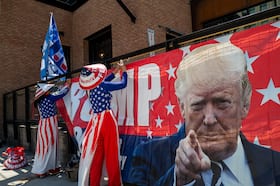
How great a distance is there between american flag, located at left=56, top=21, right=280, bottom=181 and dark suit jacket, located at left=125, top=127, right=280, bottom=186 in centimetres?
8

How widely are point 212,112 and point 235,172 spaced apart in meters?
0.63

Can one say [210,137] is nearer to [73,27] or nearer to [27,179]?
[27,179]

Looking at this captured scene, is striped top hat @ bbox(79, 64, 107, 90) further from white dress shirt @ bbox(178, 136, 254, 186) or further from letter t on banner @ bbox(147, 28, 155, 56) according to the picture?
letter t on banner @ bbox(147, 28, 155, 56)

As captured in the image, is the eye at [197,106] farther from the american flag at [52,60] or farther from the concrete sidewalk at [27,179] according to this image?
the american flag at [52,60]

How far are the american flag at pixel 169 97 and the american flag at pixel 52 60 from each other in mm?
1828

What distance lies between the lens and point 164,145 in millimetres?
3238

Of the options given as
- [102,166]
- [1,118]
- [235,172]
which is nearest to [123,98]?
[102,166]

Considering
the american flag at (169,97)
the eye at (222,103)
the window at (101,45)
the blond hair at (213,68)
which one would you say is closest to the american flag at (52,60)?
the american flag at (169,97)

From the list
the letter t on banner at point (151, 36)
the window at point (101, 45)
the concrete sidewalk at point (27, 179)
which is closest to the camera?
the concrete sidewalk at point (27, 179)

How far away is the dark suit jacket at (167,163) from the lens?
7.45 ft

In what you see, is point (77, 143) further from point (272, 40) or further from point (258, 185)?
point (272, 40)

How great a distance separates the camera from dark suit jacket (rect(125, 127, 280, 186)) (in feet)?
7.45

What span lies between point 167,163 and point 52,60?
4.85 m

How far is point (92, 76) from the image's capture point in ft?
11.8
